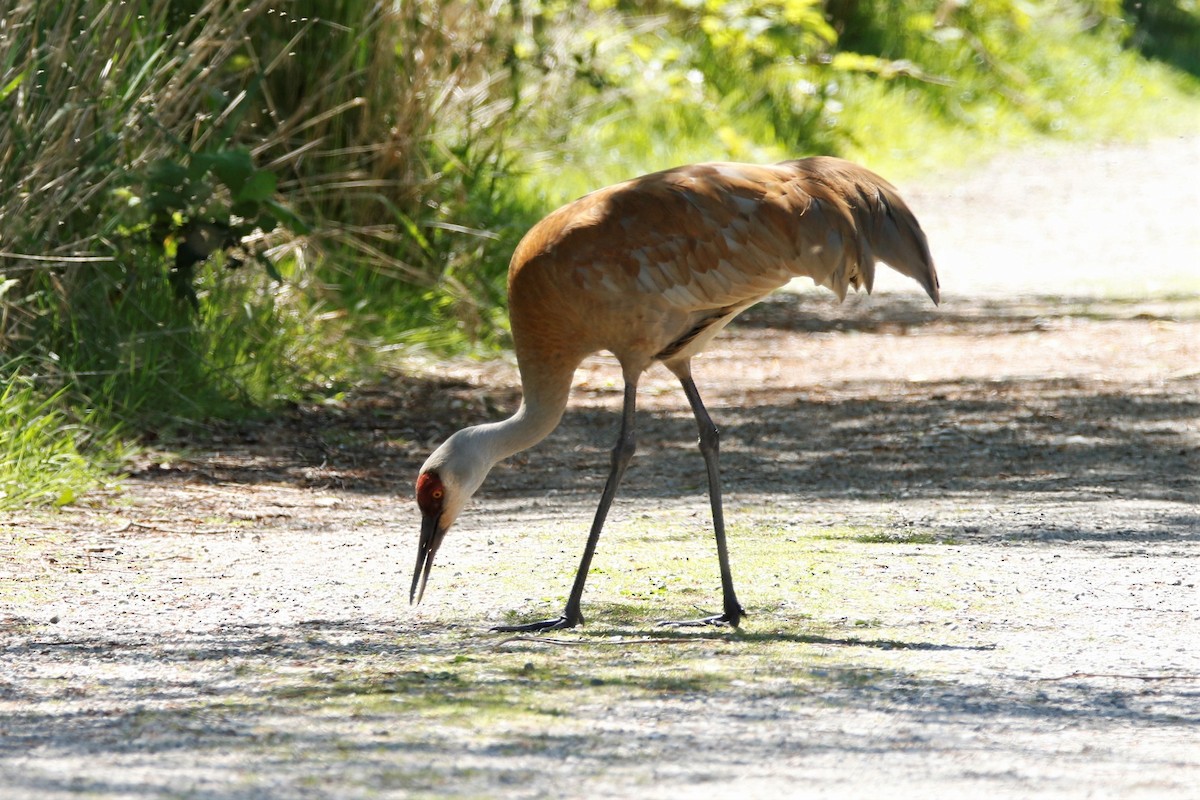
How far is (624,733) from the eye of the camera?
368 centimetres

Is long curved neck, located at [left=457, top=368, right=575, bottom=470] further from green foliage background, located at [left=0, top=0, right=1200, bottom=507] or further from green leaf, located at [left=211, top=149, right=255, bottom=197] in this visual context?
green leaf, located at [left=211, top=149, right=255, bottom=197]

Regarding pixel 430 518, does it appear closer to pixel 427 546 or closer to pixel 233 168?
pixel 427 546

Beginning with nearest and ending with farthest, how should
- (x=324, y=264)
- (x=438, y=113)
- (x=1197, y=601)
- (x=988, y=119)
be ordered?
(x=1197, y=601), (x=324, y=264), (x=438, y=113), (x=988, y=119)

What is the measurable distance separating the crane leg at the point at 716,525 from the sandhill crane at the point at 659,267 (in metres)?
0.01

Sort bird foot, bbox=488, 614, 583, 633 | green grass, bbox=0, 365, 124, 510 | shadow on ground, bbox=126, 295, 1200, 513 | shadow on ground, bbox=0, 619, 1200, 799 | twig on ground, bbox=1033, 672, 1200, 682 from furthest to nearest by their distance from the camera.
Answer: shadow on ground, bbox=126, 295, 1200, 513 → green grass, bbox=0, 365, 124, 510 → bird foot, bbox=488, 614, 583, 633 → twig on ground, bbox=1033, 672, 1200, 682 → shadow on ground, bbox=0, 619, 1200, 799

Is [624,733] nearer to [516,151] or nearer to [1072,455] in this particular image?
[1072,455]

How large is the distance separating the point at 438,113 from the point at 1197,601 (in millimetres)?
5927

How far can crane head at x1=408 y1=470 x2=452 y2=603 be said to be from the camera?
15.7 ft

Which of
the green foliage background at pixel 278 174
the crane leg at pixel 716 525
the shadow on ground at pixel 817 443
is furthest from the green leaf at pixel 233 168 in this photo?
the crane leg at pixel 716 525

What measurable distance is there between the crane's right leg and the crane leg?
0.23m

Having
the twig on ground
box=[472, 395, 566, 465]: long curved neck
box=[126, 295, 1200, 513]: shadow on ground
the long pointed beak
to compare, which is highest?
box=[472, 395, 566, 465]: long curved neck

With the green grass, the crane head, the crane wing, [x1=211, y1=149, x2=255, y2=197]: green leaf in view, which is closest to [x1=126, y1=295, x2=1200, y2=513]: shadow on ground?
the green grass

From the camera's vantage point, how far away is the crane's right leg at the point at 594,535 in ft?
15.4

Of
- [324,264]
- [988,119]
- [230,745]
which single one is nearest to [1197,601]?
[230,745]
